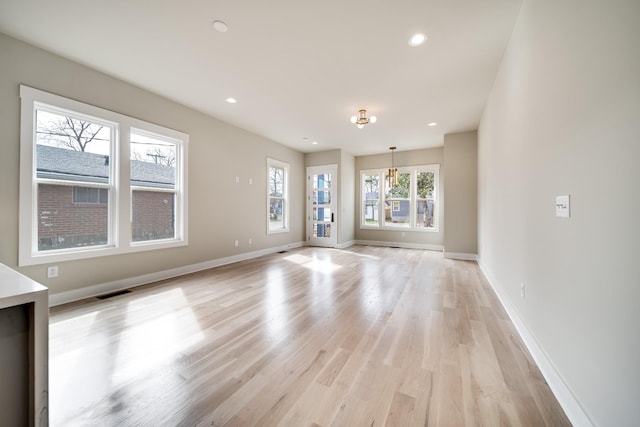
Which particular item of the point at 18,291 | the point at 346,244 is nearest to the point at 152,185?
the point at 18,291

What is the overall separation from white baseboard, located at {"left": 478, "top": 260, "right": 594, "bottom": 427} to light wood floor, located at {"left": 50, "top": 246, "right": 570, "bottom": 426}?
49 mm

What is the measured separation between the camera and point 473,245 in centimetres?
557

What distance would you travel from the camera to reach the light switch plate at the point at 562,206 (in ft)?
4.73

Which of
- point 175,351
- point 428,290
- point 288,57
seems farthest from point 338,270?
point 288,57

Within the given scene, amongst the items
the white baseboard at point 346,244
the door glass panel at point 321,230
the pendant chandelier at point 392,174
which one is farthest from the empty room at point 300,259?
the door glass panel at point 321,230

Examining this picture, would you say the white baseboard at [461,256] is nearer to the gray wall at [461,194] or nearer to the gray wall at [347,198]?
the gray wall at [461,194]

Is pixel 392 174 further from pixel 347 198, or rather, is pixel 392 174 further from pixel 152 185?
pixel 152 185

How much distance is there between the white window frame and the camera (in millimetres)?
2697

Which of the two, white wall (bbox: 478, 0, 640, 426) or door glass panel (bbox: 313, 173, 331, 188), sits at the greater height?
door glass panel (bbox: 313, 173, 331, 188)

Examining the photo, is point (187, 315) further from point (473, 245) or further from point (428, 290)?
point (473, 245)

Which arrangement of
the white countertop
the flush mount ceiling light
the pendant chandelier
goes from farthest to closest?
the pendant chandelier → the flush mount ceiling light → the white countertop

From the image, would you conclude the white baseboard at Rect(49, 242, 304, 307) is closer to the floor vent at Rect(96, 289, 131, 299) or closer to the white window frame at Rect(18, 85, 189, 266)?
the floor vent at Rect(96, 289, 131, 299)

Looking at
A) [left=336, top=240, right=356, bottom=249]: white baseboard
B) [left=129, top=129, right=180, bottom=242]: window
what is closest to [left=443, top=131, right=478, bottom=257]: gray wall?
[left=336, top=240, right=356, bottom=249]: white baseboard

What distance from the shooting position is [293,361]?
1848 millimetres
